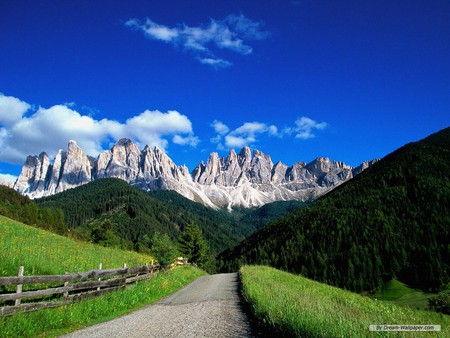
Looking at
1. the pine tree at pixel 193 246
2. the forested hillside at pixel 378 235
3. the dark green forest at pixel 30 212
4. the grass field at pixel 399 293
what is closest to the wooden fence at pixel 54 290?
the dark green forest at pixel 30 212

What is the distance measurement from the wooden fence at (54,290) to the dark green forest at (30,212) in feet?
192

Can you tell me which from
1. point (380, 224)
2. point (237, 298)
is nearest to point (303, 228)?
point (380, 224)

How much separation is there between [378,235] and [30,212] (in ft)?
433

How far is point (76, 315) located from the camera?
14562 mm

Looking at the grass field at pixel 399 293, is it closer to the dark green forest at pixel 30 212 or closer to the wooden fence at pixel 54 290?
the dark green forest at pixel 30 212

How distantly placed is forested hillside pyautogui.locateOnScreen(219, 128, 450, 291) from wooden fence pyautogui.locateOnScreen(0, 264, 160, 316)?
13511 centimetres

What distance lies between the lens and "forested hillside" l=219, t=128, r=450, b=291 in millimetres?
140750

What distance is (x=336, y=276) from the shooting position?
470 ft

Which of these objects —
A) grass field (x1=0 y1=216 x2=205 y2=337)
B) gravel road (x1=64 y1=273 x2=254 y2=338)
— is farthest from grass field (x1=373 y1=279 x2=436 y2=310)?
gravel road (x1=64 y1=273 x2=254 y2=338)

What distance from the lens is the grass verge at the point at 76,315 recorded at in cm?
1166

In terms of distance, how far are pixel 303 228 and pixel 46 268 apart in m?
168

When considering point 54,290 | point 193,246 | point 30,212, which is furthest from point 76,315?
point 30,212

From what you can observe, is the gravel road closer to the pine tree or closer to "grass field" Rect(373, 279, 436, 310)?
the pine tree

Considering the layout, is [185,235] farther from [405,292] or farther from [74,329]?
[405,292]
